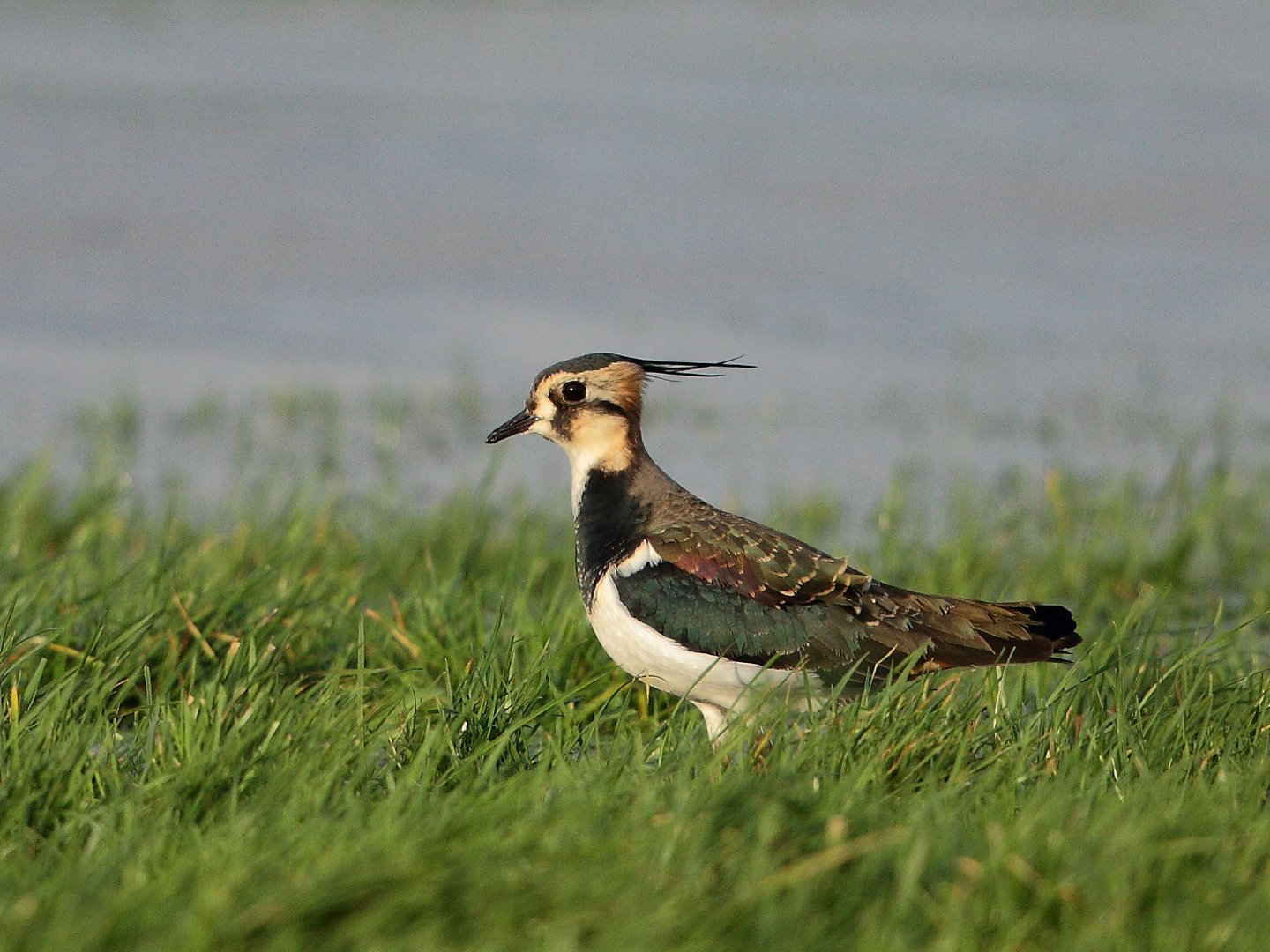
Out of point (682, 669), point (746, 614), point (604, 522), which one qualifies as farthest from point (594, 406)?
point (682, 669)

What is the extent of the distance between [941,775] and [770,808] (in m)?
1.06

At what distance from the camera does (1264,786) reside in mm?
4387

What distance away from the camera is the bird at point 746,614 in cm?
533

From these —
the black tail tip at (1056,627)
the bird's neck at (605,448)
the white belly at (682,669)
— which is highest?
the bird's neck at (605,448)

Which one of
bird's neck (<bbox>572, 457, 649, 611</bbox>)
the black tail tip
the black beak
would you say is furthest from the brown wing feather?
the black beak

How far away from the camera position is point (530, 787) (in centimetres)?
408

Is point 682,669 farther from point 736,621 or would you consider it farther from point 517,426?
point 517,426

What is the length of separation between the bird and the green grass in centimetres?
17

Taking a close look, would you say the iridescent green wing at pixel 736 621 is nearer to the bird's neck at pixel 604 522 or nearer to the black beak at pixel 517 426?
the bird's neck at pixel 604 522

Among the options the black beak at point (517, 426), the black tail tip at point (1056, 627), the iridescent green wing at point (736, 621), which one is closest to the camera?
the iridescent green wing at point (736, 621)

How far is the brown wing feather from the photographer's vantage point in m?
5.45

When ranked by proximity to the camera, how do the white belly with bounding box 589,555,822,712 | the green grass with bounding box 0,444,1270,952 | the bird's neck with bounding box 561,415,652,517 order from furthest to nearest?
the bird's neck with bounding box 561,415,652,517 → the white belly with bounding box 589,555,822,712 → the green grass with bounding box 0,444,1270,952

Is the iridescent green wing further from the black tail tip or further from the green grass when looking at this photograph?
the black tail tip

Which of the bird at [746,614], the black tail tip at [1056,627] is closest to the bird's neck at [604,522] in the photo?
the bird at [746,614]
